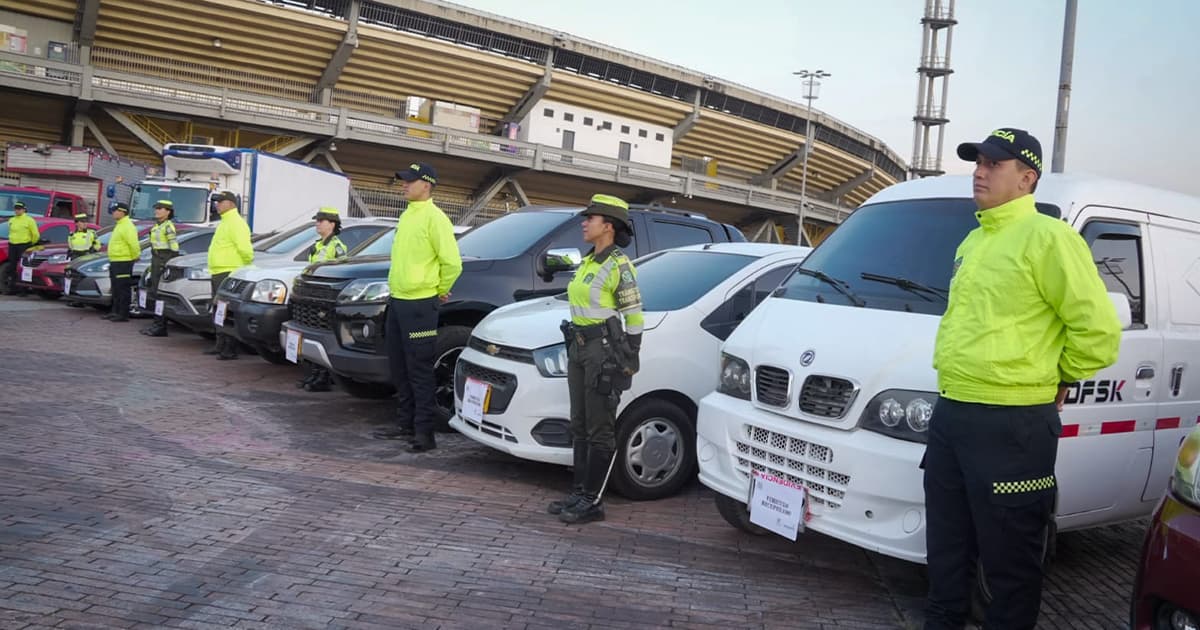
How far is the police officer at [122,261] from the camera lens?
1263 centimetres

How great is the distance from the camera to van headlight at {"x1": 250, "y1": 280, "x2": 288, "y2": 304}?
Answer: 875cm

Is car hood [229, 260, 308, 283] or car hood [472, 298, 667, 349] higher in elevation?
car hood [229, 260, 308, 283]

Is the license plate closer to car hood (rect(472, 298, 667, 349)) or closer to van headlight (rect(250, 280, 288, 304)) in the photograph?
van headlight (rect(250, 280, 288, 304))

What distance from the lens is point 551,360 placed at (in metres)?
5.56

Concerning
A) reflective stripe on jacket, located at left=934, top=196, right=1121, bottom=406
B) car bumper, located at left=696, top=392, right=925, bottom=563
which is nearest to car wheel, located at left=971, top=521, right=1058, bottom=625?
car bumper, located at left=696, top=392, right=925, bottom=563

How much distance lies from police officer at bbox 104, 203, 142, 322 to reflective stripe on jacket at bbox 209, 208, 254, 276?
3.08 metres

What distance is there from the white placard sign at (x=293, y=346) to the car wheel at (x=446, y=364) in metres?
1.38

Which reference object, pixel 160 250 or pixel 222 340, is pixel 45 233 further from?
pixel 222 340

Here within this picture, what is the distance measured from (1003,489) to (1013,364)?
43 centimetres

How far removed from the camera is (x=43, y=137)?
30.1 m

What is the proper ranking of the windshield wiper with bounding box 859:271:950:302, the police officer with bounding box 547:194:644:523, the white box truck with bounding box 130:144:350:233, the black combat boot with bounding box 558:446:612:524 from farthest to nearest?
the white box truck with bounding box 130:144:350:233 → the black combat boot with bounding box 558:446:612:524 → the police officer with bounding box 547:194:644:523 → the windshield wiper with bounding box 859:271:950:302

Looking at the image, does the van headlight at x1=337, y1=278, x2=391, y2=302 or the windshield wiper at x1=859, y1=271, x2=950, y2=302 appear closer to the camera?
the windshield wiper at x1=859, y1=271, x2=950, y2=302

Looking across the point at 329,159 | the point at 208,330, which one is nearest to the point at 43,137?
the point at 329,159

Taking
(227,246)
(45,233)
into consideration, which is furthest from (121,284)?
(45,233)
